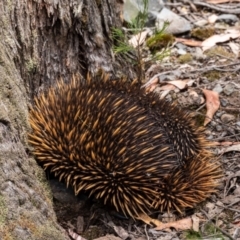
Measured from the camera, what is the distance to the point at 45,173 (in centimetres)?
335

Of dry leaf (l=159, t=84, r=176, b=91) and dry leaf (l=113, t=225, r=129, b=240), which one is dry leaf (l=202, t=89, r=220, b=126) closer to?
dry leaf (l=159, t=84, r=176, b=91)

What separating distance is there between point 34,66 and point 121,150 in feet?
2.28

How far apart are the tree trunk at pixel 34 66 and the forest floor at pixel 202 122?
0.33m

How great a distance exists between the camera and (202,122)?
4.13 m

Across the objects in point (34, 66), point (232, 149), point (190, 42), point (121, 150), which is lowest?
point (190, 42)

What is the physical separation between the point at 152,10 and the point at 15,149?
3024 millimetres

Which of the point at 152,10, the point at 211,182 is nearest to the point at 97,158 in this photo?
the point at 211,182

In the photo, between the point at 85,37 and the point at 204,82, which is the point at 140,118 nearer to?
the point at 85,37

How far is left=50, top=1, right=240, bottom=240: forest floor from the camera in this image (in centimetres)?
321

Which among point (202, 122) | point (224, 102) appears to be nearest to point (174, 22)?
point (224, 102)

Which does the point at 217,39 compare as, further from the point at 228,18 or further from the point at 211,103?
the point at 211,103

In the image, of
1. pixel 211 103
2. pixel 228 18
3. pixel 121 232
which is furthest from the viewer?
pixel 228 18

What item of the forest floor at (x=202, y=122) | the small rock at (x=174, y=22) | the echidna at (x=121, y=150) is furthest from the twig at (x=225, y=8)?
the echidna at (x=121, y=150)

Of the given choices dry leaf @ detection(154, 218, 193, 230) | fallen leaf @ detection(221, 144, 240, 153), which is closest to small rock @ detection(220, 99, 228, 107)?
fallen leaf @ detection(221, 144, 240, 153)
